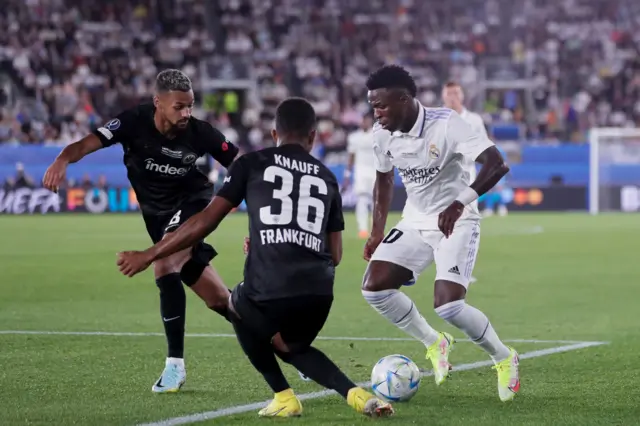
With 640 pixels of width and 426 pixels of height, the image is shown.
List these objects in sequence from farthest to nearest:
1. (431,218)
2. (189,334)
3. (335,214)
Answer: (189,334)
(431,218)
(335,214)

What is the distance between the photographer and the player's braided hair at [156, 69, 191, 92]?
7.37 m

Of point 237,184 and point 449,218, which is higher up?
point 237,184

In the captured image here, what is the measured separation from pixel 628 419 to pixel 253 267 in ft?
6.80

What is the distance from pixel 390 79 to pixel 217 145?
1.28 meters

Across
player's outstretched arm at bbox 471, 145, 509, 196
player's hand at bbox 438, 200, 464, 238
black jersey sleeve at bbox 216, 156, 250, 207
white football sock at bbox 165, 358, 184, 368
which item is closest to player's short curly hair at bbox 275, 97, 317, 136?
black jersey sleeve at bbox 216, 156, 250, 207

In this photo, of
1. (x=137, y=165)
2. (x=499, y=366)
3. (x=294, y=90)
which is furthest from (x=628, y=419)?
(x=294, y=90)

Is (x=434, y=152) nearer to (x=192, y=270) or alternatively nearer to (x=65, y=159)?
(x=192, y=270)

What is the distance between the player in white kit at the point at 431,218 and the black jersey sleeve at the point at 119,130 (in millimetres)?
1552

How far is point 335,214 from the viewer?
20.3 ft

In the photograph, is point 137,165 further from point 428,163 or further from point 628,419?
point 628,419

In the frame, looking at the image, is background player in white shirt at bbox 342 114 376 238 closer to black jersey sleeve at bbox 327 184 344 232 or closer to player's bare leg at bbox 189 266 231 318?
player's bare leg at bbox 189 266 231 318

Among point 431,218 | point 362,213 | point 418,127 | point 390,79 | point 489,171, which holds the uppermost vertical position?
point 390,79

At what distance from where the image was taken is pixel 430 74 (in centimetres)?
3744

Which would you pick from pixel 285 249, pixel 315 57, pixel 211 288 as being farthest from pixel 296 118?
pixel 315 57
